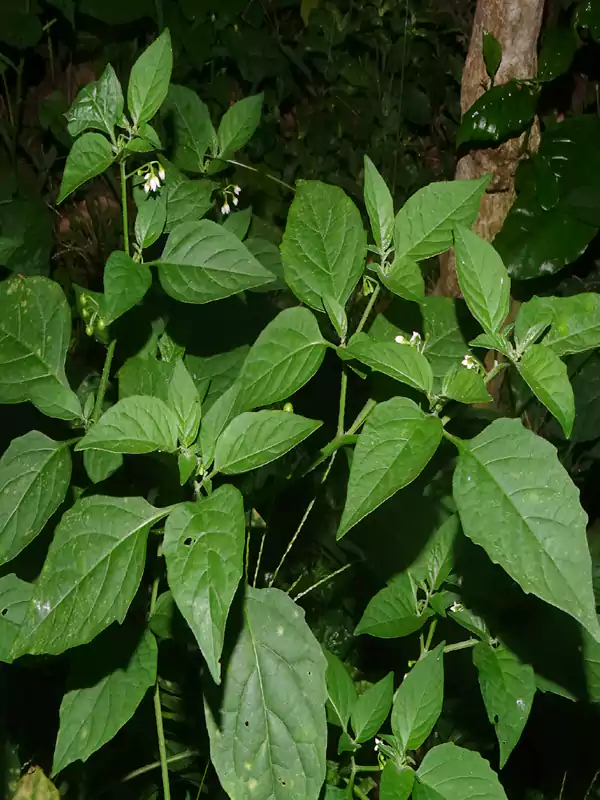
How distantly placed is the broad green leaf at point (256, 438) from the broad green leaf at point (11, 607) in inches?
10.0

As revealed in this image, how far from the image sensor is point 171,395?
654 millimetres

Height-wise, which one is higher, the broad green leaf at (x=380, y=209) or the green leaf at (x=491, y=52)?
the broad green leaf at (x=380, y=209)

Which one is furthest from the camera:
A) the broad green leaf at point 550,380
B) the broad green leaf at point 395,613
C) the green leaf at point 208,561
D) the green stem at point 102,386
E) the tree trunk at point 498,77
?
the tree trunk at point 498,77

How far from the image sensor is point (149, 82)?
0.73 meters

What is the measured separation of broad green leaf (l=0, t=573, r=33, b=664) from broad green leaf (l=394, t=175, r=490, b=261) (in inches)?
18.1

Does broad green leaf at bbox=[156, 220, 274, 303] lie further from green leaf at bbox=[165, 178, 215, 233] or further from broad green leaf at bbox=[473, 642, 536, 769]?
broad green leaf at bbox=[473, 642, 536, 769]

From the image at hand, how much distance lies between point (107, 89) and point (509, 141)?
106 cm

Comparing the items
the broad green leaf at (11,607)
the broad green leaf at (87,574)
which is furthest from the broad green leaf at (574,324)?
the broad green leaf at (11,607)

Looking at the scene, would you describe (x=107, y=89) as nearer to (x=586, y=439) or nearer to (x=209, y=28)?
(x=586, y=439)

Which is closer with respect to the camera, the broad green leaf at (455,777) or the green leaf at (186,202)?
the broad green leaf at (455,777)

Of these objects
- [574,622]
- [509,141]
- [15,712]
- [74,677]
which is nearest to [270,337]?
[74,677]

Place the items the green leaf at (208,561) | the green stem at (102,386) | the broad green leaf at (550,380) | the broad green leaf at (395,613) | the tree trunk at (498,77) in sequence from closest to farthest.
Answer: the green leaf at (208,561), the broad green leaf at (550,380), the green stem at (102,386), the broad green leaf at (395,613), the tree trunk at (498,77)

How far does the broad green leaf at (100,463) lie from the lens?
0.72 metres

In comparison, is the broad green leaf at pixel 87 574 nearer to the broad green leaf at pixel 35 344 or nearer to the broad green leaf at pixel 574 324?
the broad green leaf at pixel 35 344
